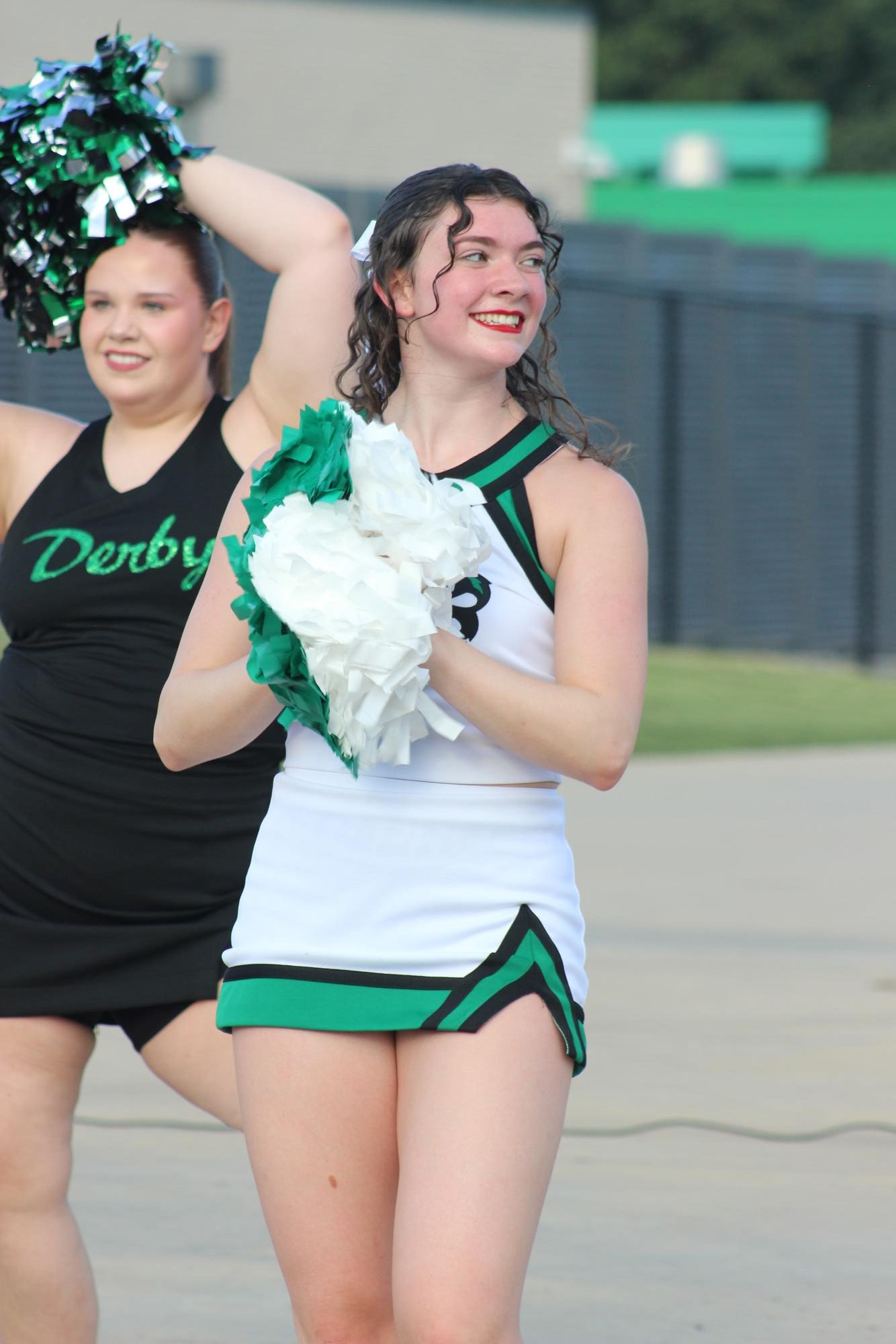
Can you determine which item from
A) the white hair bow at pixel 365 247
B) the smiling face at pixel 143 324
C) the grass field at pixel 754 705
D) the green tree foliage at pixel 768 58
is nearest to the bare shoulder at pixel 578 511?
the white hair bow at pixel 365 247

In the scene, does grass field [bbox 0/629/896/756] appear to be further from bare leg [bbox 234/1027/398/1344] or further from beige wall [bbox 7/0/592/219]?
bare leg [bbox 234/1027/398/1344]

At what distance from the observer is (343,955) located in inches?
89.4

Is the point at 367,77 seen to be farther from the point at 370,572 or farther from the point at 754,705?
the point at 370,572

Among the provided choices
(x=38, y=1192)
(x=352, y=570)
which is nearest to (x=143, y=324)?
(x=352, y=570)

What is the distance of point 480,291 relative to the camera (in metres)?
2.37

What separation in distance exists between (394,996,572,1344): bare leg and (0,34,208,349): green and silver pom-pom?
1456 millimetres

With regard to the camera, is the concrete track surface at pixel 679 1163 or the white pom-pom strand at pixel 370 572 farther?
the concrete track surface at pixel 679 1163

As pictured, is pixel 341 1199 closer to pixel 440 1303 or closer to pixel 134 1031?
pixel 440 1303

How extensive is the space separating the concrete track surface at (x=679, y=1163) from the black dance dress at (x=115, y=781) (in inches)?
33.0

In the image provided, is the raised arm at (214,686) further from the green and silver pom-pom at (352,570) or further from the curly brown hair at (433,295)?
the curly brown hair at (433,295)

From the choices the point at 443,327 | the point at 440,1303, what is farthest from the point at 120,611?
the point at 440,1303

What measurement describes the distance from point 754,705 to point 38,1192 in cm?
1149

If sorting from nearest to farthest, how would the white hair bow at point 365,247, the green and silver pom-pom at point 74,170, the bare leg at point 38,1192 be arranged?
1. the white hair bow at point 365,247
2. the bare leg at point 38,1192
3. the green and silver pom-pom at point 74,170

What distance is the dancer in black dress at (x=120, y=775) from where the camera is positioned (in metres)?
2.97
